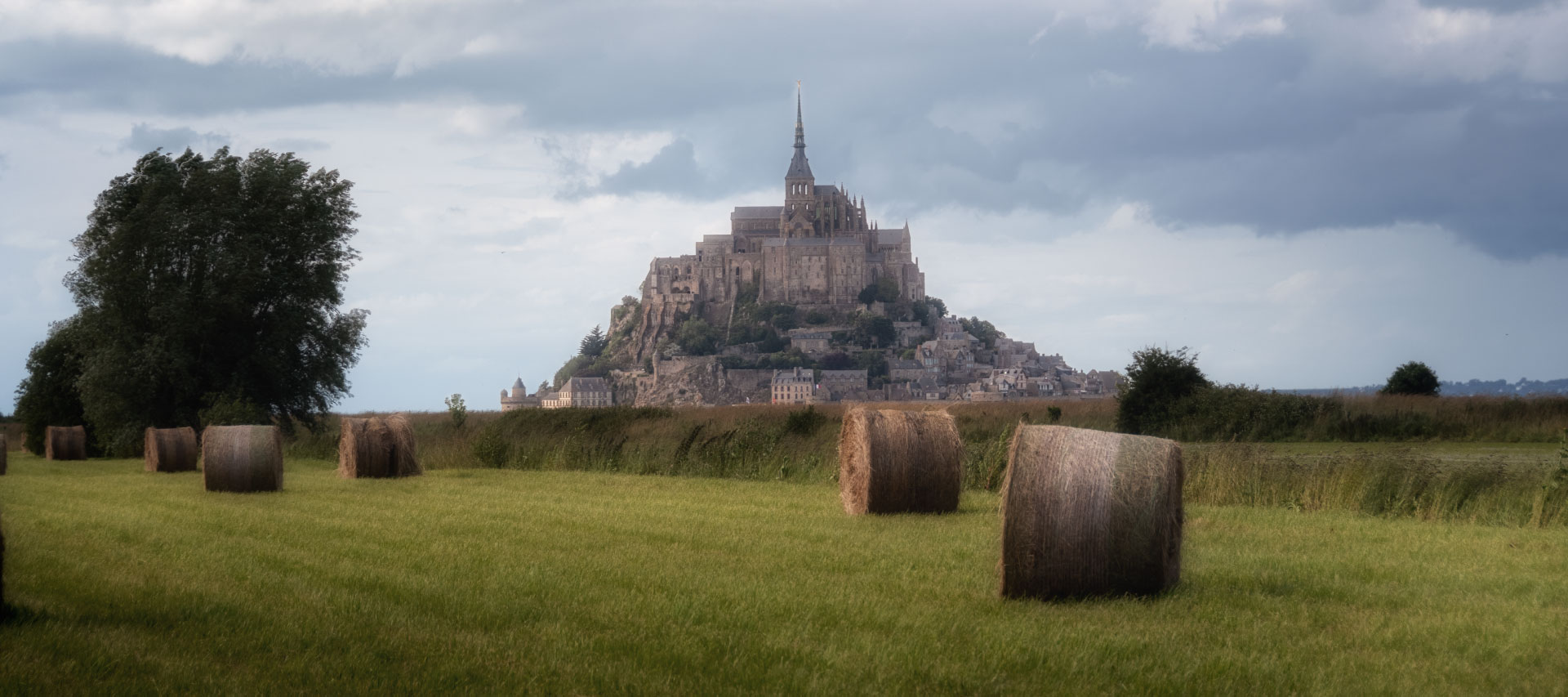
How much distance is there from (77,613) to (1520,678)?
7696 mm

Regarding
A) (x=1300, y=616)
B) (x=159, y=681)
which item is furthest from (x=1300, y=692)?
(x=159, y=681)

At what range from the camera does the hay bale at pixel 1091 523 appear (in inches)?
321

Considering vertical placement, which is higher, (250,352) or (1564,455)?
(250,352)

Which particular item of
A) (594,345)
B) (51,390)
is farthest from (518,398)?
(51,390)

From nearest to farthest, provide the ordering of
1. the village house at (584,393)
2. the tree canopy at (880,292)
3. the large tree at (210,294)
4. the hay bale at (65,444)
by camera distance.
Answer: the hay bale at (65,444), the large tree at (210,294), the village house at (584,393), the tree canopy at (880,292)

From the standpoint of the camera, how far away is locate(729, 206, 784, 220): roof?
18462 centimetres

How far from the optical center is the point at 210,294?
→ 33.1m

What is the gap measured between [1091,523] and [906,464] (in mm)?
5149

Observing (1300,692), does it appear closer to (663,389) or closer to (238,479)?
(238,479)

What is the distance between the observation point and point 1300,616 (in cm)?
759

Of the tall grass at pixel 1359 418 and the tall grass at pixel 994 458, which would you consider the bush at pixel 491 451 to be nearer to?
the tall grass at pixel 994 458

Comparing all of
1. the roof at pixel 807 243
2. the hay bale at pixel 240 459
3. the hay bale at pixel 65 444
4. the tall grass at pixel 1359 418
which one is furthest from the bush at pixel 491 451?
the roof at pixel 807 243

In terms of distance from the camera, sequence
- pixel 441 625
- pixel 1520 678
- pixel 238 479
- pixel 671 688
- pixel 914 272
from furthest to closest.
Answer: pixel 914 272 → pixel 238 479 → pixel 441 625 → pixel 1520 678 → pixel 671 688

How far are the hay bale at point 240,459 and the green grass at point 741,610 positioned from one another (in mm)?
4477
